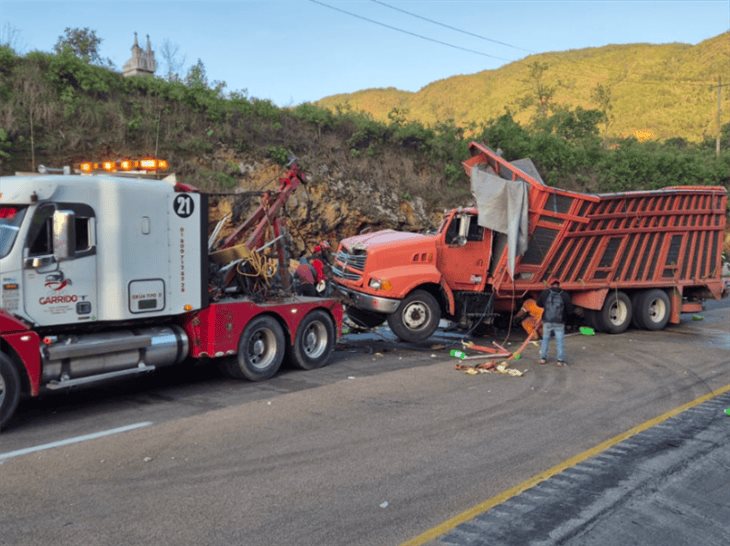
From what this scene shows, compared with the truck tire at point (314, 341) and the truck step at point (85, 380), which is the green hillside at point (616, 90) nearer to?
the truck tire at point (314, 341)

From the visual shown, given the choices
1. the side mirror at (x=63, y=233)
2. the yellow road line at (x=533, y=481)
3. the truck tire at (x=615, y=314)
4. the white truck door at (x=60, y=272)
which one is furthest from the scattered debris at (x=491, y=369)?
the side mirror at (x=63, y=233)

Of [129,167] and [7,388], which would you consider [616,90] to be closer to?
[129,167]

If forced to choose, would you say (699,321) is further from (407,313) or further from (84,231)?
(84,231)

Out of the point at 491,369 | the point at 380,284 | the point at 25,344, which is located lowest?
the point at 491,369

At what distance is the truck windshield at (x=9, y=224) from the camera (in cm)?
703

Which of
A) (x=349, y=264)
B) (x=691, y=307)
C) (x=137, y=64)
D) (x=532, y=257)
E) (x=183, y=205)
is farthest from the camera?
(x=137, y=64)

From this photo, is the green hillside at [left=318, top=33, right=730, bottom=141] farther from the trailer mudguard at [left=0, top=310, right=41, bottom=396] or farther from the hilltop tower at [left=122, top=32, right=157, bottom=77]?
the trailer mudguard at [left=0, top=310, right=41, bottom=396]

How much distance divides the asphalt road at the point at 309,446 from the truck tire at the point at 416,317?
1.27 meters

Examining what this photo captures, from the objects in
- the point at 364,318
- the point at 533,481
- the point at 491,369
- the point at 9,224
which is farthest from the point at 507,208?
the point at 9,224

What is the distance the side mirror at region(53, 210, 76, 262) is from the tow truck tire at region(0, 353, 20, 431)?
124 cm

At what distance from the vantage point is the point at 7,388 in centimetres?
666

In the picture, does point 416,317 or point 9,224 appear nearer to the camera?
point 9,224

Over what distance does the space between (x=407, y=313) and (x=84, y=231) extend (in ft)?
20.2

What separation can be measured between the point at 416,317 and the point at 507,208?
2.71 metres
